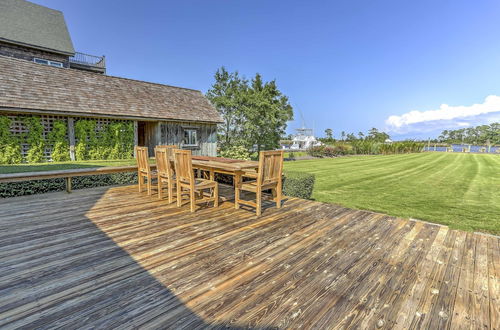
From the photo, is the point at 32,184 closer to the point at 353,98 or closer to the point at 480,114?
the point at 353,98

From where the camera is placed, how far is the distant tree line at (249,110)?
1833 cm

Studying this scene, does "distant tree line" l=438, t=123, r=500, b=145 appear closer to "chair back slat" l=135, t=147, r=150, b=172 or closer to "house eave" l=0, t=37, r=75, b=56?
"chair back slat" l=135, t=147, r=150, b=172

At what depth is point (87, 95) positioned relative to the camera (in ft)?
36.4

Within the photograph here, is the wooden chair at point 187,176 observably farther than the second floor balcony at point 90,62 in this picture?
No

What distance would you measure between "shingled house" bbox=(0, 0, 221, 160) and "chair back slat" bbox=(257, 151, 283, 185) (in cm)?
998

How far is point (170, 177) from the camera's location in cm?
448

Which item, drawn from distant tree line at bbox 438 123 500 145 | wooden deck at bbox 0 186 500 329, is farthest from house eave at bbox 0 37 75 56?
distant tree line at bbox 438 123 500 145

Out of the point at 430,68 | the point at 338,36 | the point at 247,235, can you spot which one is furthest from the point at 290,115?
the point at 430,68

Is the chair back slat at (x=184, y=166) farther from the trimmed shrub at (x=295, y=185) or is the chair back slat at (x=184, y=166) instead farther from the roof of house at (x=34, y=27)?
the roof of house at (x=34, y=27)

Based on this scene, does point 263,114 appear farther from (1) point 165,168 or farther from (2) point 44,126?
(1) point 165,168

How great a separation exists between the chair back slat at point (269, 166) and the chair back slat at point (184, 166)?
3.86 ft

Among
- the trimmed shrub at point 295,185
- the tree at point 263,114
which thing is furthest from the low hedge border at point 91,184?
the tree at point 263,114

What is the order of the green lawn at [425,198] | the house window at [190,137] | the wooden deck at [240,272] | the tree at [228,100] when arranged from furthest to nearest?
the tree at [228,100] < the house window at [190,137] < the green lawn at [425,198] < the wooden deck at [240,272]

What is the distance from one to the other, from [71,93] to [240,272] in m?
12.4
